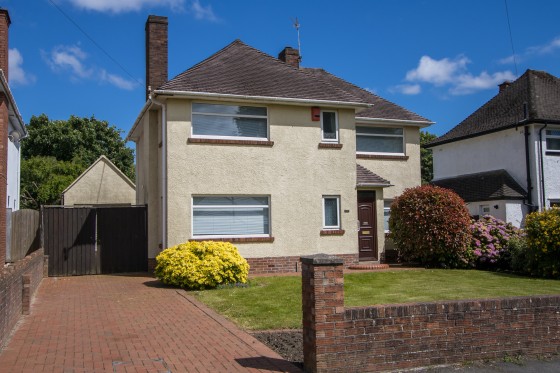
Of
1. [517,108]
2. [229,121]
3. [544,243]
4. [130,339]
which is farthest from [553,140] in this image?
[130,339]

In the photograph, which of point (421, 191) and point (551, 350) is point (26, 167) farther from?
point (551, 350)

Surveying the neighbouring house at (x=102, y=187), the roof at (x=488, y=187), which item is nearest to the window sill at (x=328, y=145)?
the roof at (x=488, y=187)

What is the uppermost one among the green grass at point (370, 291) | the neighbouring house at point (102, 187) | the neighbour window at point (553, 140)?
the neighbour window at point (553, 140)

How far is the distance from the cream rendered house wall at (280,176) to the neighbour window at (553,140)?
33.6 ft

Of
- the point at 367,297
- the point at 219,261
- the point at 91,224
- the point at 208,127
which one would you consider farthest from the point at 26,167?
the point at 367,297

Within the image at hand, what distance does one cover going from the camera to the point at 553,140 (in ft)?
75.3

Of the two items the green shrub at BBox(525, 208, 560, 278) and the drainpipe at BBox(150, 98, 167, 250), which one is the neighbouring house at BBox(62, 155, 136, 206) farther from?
the green shrub at BBox(525, 208, 560, 278)

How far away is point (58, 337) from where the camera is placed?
26.0ft

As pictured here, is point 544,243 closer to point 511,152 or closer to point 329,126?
point 329,126

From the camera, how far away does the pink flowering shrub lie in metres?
17.2

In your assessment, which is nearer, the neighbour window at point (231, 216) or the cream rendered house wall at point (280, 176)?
the cream rendered house wall at point (280, 176)

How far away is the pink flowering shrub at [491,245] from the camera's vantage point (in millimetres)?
17156

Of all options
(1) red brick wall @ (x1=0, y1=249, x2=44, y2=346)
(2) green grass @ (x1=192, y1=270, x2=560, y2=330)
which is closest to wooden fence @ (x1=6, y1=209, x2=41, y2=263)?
(1) red brick wall @ (x1=0, y1=249, x2=44, y2=346)

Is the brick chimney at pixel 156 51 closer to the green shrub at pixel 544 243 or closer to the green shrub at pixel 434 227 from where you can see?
the green shrub at pixel 434 227
